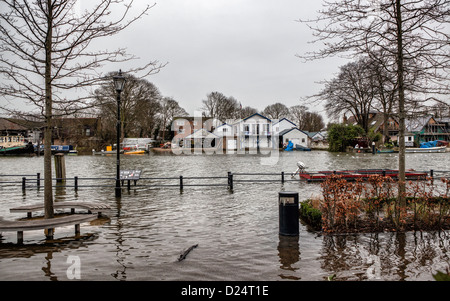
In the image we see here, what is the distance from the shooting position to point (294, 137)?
261 feet

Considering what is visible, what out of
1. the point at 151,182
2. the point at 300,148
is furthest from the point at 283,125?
the point at 151,182

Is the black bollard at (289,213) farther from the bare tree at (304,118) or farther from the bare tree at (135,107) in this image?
the bare tree at (304,118)

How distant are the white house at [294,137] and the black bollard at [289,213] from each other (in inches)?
2789

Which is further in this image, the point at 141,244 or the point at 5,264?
the point at 141,244

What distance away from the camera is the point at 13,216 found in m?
11.7

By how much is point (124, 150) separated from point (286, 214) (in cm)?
6450

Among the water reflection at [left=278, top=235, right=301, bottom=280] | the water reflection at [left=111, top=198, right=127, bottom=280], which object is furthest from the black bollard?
the water reflection at [left=111, top=198, right=127, bottom=280]

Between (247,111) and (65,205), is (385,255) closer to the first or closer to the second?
(65,205)

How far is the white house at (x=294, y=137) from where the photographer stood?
3125 inches

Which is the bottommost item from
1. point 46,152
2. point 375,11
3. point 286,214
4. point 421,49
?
point 286,214

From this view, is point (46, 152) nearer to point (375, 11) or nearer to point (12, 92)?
point (12, 92)

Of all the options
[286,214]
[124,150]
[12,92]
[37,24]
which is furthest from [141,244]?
[124,150]

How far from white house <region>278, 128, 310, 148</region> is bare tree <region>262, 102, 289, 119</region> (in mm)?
26703
